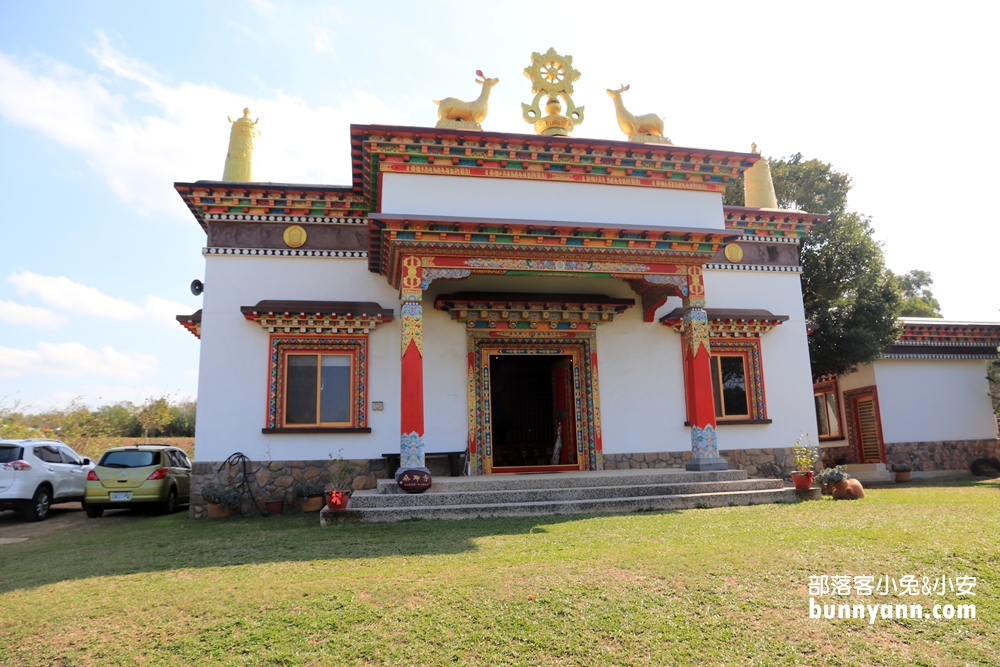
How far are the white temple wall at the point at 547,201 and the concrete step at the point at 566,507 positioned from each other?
4062 mm

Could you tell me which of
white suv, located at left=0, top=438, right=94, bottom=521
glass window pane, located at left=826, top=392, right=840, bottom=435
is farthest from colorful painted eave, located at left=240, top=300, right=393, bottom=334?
glass window pane, located at left=826, top=392, right=840, bottom=435

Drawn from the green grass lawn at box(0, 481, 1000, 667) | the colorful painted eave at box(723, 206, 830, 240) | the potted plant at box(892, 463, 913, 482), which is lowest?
the green grass lawn at box(0, 481, 1000, 667)

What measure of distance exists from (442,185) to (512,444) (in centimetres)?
624

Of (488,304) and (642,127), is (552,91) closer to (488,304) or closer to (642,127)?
(642,127)

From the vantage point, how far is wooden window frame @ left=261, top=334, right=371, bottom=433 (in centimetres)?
1041

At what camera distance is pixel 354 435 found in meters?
10.5

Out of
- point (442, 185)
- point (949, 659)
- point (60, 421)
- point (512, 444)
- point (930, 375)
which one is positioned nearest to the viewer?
point (949, 659)

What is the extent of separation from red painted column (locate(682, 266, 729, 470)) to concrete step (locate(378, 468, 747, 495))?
0.27 metres

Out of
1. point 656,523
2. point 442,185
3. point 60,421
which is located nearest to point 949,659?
point 656,523

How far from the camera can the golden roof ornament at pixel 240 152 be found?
11406mm

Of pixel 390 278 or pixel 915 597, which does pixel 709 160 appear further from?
pixel 915 597

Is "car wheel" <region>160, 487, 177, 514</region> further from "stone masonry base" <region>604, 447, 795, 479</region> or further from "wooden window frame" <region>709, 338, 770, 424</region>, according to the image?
"wooden window frame" <region>709, 338, 770, 424</region>

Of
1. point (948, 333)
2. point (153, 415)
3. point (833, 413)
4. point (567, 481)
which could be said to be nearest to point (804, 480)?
point (567, 481)

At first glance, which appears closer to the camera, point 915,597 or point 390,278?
point 915,597
